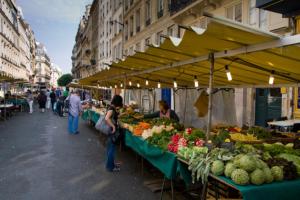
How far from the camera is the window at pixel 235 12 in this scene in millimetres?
14320

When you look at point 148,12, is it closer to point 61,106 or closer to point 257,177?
point 61,106

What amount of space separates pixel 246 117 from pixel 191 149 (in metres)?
9.68

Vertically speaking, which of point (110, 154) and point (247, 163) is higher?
point (247, 163)

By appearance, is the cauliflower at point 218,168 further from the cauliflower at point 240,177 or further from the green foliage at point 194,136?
the green foliage at point 194,136

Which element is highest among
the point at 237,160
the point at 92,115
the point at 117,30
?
the point at 117,30

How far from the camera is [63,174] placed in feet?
22.1

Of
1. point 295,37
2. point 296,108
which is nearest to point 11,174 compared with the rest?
point 295,37

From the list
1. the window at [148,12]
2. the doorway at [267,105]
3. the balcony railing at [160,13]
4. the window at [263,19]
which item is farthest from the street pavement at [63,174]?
the window at [148,12]

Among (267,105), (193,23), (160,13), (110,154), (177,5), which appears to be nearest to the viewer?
(110,154)

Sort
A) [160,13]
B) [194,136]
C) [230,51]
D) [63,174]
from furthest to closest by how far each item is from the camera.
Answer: [160,13], [63,174], [194,136], [230,51]

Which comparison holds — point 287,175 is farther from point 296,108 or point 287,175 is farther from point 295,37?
point 296,108

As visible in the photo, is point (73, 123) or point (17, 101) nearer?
point (73, 123)

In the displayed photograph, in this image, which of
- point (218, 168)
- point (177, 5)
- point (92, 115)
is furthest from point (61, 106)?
point (218, 168)

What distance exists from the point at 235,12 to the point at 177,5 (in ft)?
18.1
